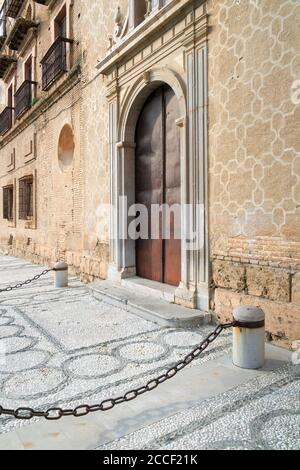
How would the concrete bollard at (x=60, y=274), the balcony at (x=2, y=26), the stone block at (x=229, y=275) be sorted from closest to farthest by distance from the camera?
the stone block at (x=229, y=275) < the concrete bollard at (x=60, y=274) < the balcony at (x=2, y=26)

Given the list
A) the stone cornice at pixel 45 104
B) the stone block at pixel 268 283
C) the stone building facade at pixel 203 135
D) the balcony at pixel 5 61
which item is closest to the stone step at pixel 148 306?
the stone building facade at pixel 203 135

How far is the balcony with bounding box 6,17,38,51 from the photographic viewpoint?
31.3 ft

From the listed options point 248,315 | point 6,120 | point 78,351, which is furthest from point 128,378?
point 6,120

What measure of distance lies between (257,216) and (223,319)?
1134 millimetres

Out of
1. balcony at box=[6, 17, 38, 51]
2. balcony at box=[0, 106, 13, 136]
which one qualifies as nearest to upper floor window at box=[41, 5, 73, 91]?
balcony at box=[6, 17, 38, 51]

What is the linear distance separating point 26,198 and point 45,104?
3.23 meters

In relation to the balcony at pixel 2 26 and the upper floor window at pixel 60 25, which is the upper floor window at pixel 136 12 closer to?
the upper floor window at pixel 60 25

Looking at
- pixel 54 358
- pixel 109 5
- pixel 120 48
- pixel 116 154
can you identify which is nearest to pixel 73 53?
pixel 109 5

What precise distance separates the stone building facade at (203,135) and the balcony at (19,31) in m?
2.50

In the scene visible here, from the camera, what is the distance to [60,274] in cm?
595

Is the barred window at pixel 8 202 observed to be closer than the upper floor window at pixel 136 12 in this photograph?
No

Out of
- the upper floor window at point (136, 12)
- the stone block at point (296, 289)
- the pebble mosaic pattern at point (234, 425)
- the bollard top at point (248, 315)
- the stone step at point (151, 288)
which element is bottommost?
the pebble mosaic pattern at point (234, 425)

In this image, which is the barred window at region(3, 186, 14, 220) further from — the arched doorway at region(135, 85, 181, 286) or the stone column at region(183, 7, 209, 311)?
the stone column at region(183, 7, 209, 311)

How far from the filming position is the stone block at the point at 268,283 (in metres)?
2.89
